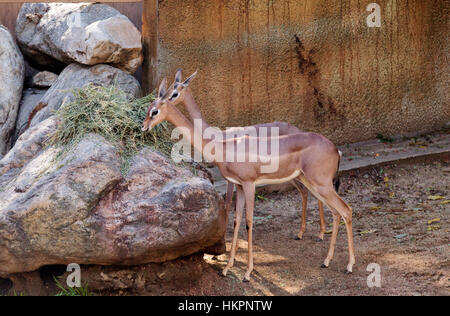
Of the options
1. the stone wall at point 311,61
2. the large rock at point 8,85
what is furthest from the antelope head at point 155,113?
the large rock at point 8,85

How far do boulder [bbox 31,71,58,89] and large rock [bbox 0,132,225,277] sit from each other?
10.8 ft

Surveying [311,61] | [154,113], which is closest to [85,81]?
[154,113]

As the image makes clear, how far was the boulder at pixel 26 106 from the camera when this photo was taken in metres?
8.34

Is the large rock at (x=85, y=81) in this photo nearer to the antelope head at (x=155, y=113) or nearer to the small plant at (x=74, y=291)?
the antelope head at (x=155, y=113)

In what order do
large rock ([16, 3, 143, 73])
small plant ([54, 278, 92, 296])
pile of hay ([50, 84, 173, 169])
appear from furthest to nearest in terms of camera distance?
large rock ([16, 3, 143, 73]), pile of hay ([50, 84, 173, 169]), small plant ([54, 278, 92, 296])

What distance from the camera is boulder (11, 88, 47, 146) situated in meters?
8.34

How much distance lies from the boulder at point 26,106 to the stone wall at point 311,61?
5.16 ft

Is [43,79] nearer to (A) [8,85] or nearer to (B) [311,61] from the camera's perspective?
(A) [8,85]

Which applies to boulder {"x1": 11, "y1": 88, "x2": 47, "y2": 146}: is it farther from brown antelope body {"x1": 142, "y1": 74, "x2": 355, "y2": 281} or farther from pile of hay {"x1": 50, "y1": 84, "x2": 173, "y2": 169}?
brown antelope body {"x1": 142, "y1": 74, "x2": 355, "y2": 281}

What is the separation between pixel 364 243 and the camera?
6844 mm

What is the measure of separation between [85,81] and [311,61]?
3.26 meters

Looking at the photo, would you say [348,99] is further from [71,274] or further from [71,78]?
[71,274]

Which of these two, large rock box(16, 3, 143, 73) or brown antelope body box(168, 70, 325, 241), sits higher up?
large rock box(16, 3, 143, 73)

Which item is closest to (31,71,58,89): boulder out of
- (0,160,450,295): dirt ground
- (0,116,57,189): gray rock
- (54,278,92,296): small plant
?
(0,116,57,189): gray rock
